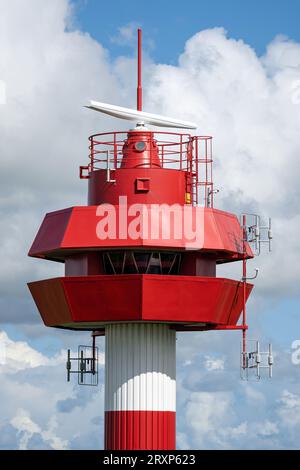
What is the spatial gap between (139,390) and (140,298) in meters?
4.67

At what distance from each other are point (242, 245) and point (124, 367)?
7.77 m

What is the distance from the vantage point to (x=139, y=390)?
308 ft

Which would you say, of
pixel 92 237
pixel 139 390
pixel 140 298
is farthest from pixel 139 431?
pixel 92 237

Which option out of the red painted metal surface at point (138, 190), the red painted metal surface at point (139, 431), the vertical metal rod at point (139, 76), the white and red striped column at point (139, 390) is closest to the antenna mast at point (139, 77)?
the vertical metal rod at point (139, 76)

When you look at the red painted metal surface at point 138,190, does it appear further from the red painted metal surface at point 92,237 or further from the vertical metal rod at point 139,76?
the vertical metal rod at point 139,76

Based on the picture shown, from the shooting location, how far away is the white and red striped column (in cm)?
9338

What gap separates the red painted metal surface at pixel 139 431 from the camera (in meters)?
93.2

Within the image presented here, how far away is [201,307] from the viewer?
305ft

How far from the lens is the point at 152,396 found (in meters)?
93.8

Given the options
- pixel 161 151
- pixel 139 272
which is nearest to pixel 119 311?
pixel 139 272
